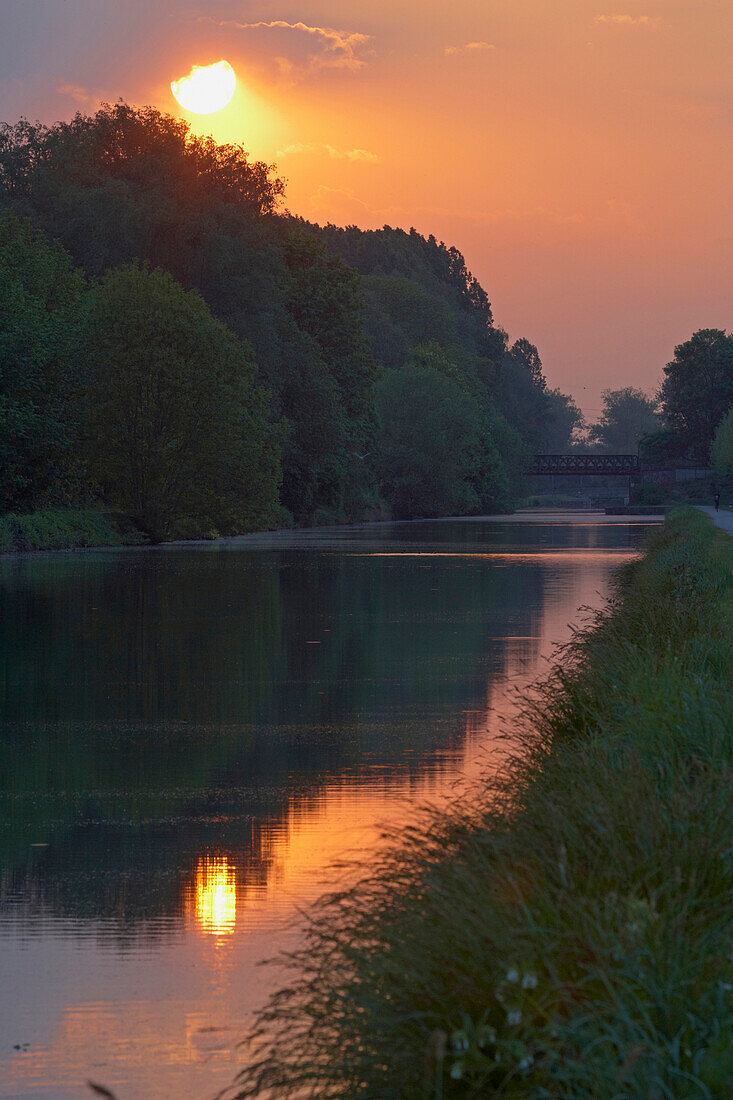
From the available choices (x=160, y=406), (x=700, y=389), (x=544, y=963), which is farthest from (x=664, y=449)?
(x=544, y=963)

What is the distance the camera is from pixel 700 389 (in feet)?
516

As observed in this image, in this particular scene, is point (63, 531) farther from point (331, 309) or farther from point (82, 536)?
point (331, 309)

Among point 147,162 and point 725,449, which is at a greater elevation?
point 147,162

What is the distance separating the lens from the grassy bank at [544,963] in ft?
13.5

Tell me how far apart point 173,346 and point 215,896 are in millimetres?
55202

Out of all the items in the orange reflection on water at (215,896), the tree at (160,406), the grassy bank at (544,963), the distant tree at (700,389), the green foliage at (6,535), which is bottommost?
the orange reflection on water at (215,896)

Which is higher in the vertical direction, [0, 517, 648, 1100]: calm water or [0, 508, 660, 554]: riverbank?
[0, 508, 660, 554]: riverbank

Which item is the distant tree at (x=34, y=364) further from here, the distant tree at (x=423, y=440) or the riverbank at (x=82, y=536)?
the distant tree at (x=423, y=440)

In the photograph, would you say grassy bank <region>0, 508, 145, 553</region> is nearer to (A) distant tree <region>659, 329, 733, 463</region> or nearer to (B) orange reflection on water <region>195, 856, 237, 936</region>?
(B) orange reflection on water <region>195, 856, 237, 936</region>

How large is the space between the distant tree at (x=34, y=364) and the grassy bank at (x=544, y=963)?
4488cm

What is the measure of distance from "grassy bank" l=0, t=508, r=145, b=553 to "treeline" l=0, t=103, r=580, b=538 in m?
1.21

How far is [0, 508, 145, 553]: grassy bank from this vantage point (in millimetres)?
50938

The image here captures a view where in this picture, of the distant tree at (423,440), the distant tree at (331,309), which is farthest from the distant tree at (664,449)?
the distant tree at (331,309)

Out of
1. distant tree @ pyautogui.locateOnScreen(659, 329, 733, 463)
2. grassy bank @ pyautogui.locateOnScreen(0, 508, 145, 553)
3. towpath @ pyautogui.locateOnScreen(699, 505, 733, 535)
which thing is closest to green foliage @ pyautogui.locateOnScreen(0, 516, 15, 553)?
grassy bank @ pyautogui.locateOnScreen(0, 508, 145, 553)
